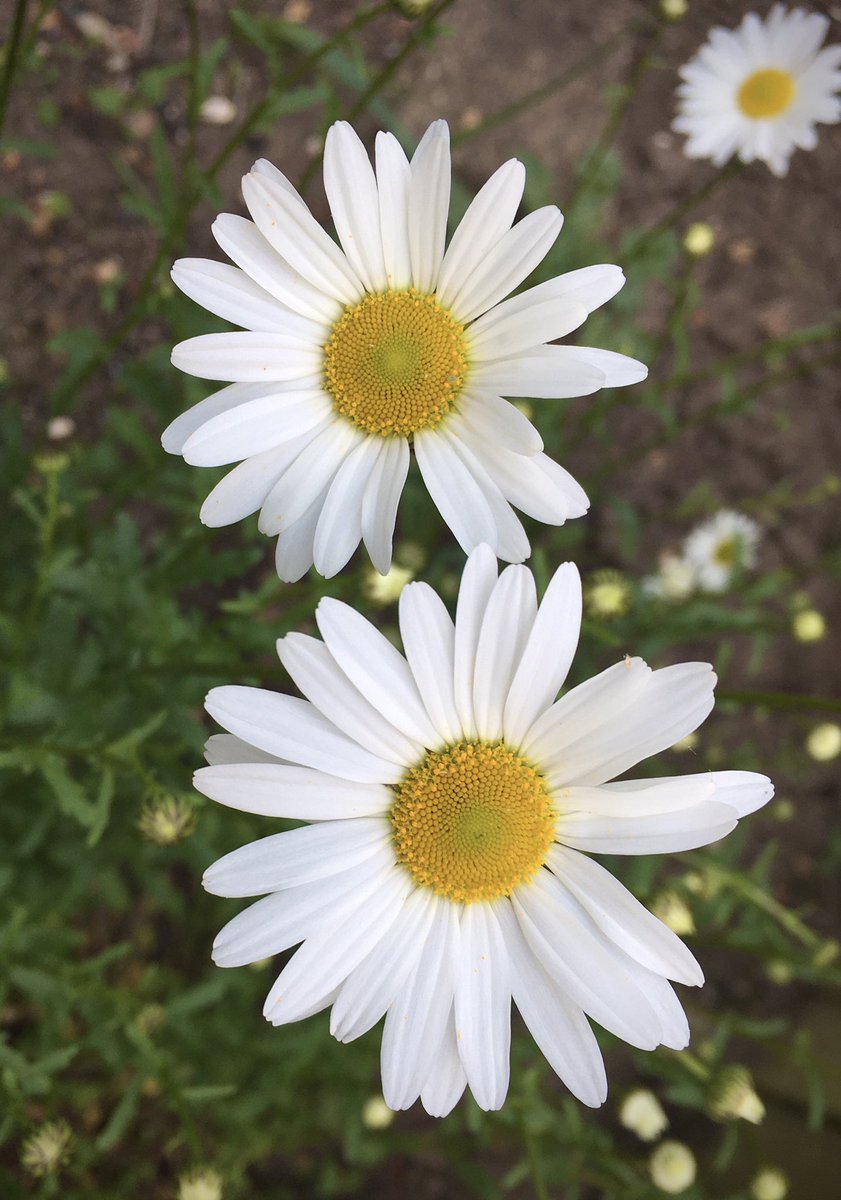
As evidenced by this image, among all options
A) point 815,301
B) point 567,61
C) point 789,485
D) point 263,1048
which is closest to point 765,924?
point 263,1048

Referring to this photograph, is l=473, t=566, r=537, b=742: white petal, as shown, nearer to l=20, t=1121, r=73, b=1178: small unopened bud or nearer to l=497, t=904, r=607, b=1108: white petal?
l=497, t=904, r=607, b=1108: white petal

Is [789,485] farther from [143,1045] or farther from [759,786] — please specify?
[143,1045]

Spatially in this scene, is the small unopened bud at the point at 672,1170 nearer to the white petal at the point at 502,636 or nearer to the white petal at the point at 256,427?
the white petal at the point at 502,636

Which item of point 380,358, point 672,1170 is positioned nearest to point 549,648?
point 380,358

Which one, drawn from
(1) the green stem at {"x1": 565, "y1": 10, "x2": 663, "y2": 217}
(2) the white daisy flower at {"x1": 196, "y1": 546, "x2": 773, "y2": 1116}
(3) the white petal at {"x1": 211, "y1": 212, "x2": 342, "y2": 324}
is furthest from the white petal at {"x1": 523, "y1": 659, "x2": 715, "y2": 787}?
(1) the green stem at {"x1": 565, "y1": 10, "x2": 663, "y2": 217}

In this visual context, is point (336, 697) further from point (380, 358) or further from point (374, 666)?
point (380, 358)

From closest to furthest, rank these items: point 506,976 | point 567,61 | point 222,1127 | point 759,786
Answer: point 759,786 < point 506,976 < point 222,1127 < point 567,61
